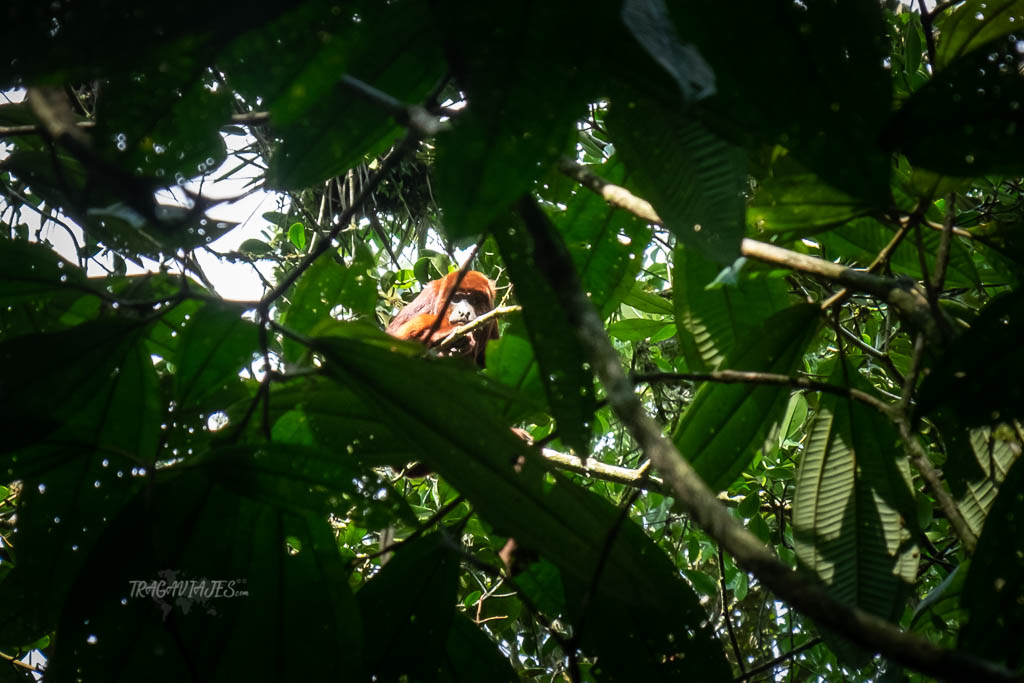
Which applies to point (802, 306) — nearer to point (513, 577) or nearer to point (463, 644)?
point (513, 577)

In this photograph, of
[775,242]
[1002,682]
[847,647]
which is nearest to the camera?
[1002,682]

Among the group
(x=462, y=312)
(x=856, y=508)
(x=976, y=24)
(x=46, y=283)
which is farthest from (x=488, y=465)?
(x=462, y=312)

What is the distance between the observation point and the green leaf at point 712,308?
736 mm

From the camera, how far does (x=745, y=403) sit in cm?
69

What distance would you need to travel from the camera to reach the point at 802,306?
0.68m

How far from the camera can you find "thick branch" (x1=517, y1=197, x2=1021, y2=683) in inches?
11.4

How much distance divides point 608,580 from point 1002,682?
280mm

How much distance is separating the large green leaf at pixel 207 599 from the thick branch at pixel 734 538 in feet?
1.07

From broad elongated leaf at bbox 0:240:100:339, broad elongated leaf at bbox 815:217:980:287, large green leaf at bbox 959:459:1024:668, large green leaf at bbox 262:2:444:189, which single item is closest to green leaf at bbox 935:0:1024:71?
broad elongated leaf at bbox 815:217:980:287

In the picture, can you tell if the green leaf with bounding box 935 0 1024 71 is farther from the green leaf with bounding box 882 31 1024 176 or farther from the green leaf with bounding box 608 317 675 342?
the green leaf with bounding box 608 317 675 342

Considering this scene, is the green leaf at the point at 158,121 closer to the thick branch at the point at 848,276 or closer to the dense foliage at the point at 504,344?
the dense foliage at the point at 504,344

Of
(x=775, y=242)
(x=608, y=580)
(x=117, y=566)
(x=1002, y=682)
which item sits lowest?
(x=1002, y=682)

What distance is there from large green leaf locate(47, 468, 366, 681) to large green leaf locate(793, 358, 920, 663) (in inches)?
18.9

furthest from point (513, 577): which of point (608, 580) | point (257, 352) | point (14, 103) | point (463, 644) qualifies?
point (14, 103)
